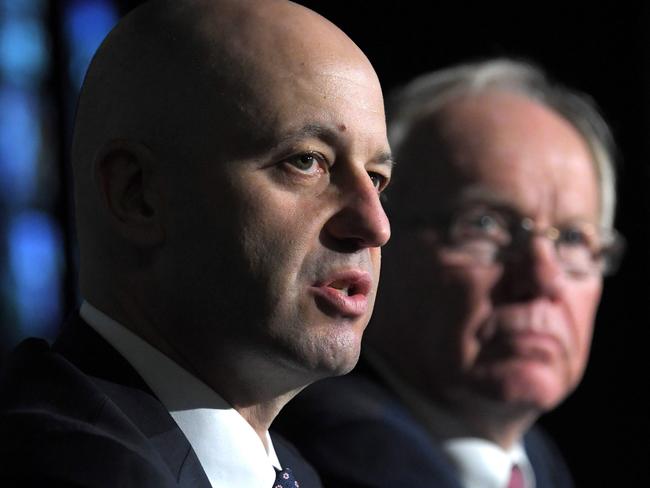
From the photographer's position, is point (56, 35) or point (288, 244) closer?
point (288, 244)

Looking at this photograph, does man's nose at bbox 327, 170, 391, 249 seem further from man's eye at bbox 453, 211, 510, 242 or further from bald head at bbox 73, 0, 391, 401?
man's eye at bbox 453, 211, 510, 242

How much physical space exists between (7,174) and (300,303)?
2.87 m

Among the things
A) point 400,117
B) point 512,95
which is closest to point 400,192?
point 400,117

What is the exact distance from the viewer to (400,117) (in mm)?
2227

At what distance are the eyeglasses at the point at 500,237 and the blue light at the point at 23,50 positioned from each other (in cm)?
217

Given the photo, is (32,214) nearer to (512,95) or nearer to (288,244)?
(512,95)

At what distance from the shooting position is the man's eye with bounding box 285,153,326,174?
1223 mm

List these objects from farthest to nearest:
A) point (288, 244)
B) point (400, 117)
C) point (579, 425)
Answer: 1. point (579, 425)
2. point (400, 117)
3. point (288, 244)

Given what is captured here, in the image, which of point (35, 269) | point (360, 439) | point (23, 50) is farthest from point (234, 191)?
point (23, 50)

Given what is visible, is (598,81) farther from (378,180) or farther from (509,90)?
(378,180)

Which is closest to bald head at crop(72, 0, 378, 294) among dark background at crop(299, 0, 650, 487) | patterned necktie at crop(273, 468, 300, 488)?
patterned necktie at crop(273, 468, 300, 488)

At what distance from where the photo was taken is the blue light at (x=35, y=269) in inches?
151

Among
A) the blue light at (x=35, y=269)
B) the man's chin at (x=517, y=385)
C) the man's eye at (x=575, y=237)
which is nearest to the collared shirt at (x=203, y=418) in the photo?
the man's chin at (x=517, y=385)

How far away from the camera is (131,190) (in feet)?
4.07
